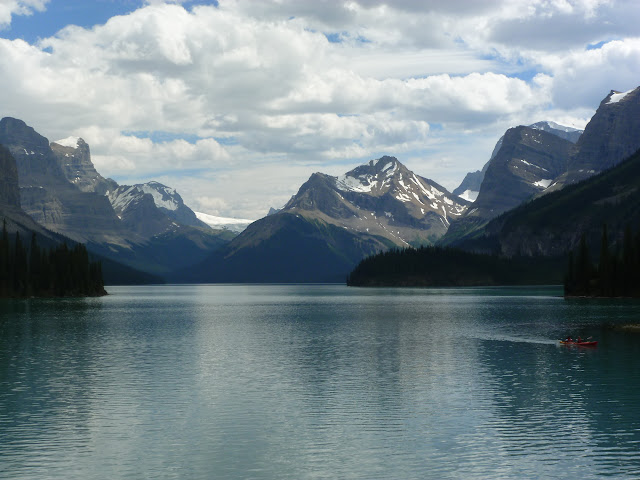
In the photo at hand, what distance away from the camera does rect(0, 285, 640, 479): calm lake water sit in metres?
43.2

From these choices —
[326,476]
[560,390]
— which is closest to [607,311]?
[560,390]

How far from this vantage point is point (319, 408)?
59.2 metres

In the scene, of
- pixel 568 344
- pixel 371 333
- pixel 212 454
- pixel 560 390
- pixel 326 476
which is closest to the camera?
pixel 326 476

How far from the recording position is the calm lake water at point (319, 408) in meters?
43.2

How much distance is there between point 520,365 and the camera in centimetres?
8412

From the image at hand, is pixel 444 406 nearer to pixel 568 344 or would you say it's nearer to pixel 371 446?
pixel 371 446

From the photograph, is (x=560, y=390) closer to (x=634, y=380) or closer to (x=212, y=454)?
(x=634, y=380)

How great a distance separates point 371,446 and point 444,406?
1461cm

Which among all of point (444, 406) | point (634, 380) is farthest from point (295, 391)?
point (634, 380)

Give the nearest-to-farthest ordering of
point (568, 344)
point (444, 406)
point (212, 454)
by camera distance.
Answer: point (212, 454) → point (444, 406) → point (568, 344)

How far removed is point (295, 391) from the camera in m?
67.5

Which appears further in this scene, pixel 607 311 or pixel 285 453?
pixel 607 311

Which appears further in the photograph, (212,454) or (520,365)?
(520,365)

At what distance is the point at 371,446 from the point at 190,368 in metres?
41.0
